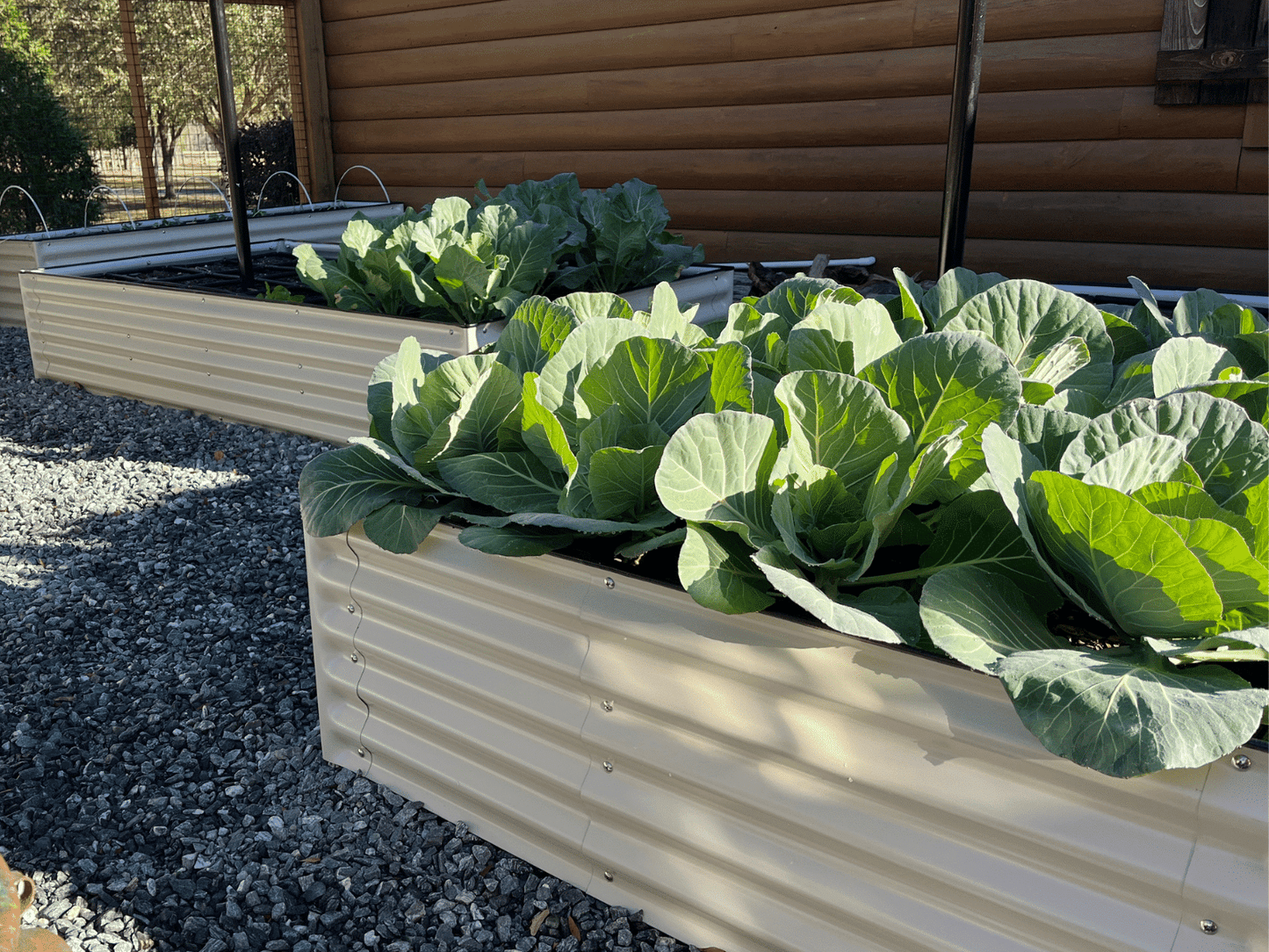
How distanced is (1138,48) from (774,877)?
4.44 m

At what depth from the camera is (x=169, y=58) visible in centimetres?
1477

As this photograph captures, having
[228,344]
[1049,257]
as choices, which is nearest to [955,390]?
[228,344]

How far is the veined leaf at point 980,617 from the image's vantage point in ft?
3.43

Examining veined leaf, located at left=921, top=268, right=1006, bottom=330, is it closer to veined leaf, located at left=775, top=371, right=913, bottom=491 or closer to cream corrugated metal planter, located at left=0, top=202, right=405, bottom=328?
veined leaf, located at left=775, top=371, right=913, bottom=491

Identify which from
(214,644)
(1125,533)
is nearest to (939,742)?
(1125,533)

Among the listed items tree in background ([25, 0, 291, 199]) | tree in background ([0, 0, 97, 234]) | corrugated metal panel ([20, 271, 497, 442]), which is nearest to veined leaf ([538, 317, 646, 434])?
corrugated metal panel ([20, 271, 497, 442])

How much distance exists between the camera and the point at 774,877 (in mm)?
1265

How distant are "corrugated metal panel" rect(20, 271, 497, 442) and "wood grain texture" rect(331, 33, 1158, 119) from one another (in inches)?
114

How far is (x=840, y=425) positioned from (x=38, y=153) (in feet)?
29.7

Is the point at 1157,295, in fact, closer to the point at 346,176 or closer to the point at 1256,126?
the point at 1256,126

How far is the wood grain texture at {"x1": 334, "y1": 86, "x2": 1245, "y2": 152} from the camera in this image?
14.7ft

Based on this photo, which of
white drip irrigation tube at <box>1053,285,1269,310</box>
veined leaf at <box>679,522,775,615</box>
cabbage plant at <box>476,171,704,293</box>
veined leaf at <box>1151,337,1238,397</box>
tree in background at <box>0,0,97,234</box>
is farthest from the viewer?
tree in background at <box>0,0,97,234</box>

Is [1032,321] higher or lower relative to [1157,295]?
higher

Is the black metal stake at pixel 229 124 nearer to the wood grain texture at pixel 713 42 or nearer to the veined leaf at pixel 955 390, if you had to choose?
the wood grain texture at pixel 713 42
